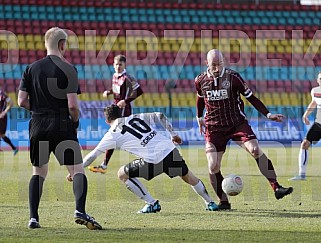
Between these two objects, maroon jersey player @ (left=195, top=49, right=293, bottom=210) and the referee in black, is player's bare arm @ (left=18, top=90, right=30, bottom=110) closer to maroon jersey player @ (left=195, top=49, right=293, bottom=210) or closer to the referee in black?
the referee in black

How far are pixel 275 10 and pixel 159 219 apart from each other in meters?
24.5

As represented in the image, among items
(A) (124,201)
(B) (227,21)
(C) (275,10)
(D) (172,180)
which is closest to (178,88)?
(B) (227,21)

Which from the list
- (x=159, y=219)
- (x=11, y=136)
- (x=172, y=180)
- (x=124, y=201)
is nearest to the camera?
(x=159, y=219)

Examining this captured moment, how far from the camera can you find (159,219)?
28.8 feet

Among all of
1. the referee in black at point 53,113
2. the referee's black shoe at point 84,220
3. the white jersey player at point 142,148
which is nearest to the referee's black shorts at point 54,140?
the referee in black at point 53,113

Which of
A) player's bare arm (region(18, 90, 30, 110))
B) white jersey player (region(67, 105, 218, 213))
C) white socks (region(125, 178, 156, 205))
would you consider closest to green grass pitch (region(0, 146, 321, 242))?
white socks (region(125, 178, 156, 205))

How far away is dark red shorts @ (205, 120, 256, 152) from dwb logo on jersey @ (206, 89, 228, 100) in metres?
0.38

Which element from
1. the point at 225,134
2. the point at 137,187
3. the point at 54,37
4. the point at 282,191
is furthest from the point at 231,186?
the point at 54,37

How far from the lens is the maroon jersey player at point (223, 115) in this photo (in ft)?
32.2

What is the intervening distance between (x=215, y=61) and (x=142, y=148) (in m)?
1.47

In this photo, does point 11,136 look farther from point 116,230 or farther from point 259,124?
point 116,230

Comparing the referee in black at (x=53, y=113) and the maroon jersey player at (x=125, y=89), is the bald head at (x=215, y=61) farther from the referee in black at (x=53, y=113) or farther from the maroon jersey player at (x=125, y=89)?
the maroon jersey player at (x=125, y=89)

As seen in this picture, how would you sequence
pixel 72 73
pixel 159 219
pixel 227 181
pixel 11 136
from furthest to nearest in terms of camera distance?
1. pixel 11 136
2. pixel 227 181
3. pixel 159 219
4. pixel 72 73

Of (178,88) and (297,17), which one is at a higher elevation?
(297,17)
